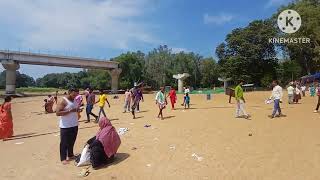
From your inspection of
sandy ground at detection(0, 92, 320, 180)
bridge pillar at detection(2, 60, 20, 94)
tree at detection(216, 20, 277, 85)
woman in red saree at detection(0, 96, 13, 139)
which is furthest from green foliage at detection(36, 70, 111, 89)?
sandy ground at detection(0, 92, 320, 180)

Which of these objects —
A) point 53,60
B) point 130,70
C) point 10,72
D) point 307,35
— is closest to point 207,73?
point 130,70

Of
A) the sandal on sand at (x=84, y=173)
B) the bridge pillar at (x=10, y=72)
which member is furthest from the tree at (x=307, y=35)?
the sandal on sand at (x=84, y=173)

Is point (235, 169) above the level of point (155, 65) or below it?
Answer: below

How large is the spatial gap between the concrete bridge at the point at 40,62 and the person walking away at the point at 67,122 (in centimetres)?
6128

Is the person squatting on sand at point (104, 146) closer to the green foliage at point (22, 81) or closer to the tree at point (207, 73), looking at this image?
the tree at point (207, 73)

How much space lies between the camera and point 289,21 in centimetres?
5584

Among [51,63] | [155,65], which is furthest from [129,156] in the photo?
[155,65]

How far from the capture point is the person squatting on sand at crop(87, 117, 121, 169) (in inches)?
362

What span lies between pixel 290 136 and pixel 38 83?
159972 mm

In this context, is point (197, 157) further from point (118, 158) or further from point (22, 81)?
point (22, 81)

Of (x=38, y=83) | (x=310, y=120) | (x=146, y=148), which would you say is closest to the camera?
(x=146, y=148)

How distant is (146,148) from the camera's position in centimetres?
1102

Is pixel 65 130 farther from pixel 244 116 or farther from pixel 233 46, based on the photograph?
pixel 233 46

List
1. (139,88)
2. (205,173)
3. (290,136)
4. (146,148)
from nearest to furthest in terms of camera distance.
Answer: (205,173) → (146,148) → (290,136) → (139,88)
